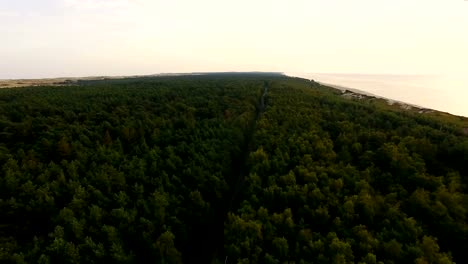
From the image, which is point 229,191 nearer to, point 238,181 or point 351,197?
point 238,181

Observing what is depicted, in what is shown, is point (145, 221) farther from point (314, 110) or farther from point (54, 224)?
point (314, 110)

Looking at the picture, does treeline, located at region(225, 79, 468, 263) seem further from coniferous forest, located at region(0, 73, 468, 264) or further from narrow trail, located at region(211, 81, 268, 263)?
narrow trail, located at region(211, 81, 268, 263)


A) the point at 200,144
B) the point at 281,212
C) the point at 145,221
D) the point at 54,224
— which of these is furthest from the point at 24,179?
the point at 281,212

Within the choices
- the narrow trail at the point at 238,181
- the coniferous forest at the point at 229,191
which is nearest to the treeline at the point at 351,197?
the coniferous forest at the point at 229,191

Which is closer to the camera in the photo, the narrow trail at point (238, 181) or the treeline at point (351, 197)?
the treeline at point (351, 197)

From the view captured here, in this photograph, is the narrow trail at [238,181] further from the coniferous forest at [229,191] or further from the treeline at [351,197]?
the treeline at [351,197]

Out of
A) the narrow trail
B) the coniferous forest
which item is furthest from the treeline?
the narrow trail

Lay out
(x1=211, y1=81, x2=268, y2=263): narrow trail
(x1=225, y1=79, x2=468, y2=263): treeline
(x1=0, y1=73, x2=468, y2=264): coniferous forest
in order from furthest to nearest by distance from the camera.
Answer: (x1=211, y1=81, x2=268, y2=263): narrow trail < (x1=0, y1=73, x2=468, y2=264): coniferous forest < (x1=225, y1=79, x2=468, y2=263): treeline

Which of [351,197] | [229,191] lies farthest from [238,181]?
[351,197]
